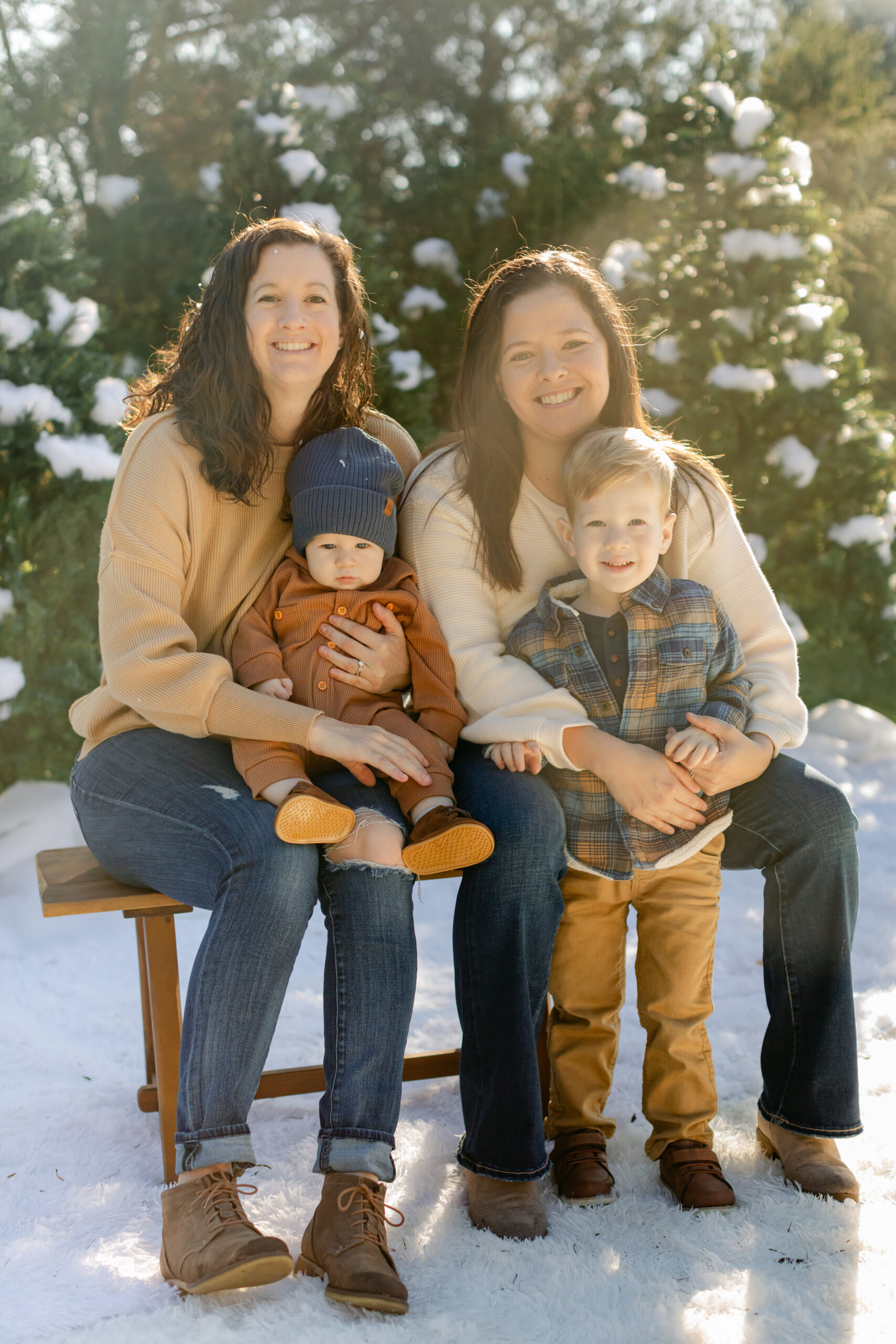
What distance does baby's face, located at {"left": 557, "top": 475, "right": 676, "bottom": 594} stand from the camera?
2156 millimetres

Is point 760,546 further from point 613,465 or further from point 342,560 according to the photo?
point 342,560

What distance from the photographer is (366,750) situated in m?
2.07

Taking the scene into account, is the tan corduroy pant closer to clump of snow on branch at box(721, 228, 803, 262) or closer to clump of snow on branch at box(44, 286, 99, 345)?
clump of snow on branch at box(44, 286, 99, 345)

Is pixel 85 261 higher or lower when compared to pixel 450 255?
lower

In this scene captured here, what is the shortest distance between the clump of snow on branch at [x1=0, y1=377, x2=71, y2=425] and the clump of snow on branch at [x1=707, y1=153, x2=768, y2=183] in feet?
10.6

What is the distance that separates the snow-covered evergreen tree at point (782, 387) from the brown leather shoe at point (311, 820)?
3445mm

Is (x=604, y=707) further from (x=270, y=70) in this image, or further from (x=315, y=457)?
(x=270, y=70)

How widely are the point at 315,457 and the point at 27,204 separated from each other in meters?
2.35

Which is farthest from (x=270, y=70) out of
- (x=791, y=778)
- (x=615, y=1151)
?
(x=615, y=1151)

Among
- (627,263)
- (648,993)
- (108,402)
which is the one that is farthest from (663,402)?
(648,993)

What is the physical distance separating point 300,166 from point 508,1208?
4.05m

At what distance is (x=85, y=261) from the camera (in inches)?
159

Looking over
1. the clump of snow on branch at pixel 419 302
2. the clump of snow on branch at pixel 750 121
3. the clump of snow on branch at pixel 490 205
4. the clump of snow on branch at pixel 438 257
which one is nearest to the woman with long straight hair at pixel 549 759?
the clump of snow on branch at pixel 419 302

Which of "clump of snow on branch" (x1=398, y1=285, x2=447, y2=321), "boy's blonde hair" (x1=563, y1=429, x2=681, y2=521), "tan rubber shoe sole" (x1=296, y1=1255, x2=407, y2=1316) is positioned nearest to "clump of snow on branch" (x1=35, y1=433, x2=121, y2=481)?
"boy's blonde hair" (x1=563, y1=429, x2=681, y2=521)
